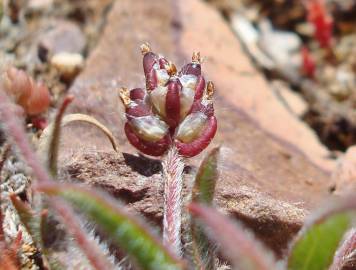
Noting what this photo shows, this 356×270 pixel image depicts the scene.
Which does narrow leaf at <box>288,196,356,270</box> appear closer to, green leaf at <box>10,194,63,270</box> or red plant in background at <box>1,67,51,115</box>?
green leaf at <box>10,194,63,270</box>

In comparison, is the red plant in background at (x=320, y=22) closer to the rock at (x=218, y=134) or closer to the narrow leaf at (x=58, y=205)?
the rock at (x=218, y=134)

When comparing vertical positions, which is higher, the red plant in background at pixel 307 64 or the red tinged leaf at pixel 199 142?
the red plant in background at pixel 307 64

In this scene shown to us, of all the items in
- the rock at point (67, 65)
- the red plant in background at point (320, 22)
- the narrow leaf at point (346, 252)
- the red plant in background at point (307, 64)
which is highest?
the red plant in background at point (320, 22)

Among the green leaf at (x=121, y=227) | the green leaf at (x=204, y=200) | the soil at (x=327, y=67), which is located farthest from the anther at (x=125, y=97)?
the soil at (x=327, y=67)

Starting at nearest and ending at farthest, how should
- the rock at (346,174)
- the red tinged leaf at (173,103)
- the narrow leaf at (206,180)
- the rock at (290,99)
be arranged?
1. the narrow leaf at (206,180)
2. the red tinged leaf at (173,103)
3. the rock at (346,174)
4. the rock at (290,99)

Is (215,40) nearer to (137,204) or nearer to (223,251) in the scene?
(137,204)

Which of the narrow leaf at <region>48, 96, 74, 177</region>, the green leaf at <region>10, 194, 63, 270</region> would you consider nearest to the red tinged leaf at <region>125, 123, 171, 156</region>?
the narrow leaf at <region>48, 96, 74, 177</region>

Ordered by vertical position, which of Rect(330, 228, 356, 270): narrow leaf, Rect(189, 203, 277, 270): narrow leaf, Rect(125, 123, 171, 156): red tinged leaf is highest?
Rect(125, 123, 171, 156): red tinged leaf
